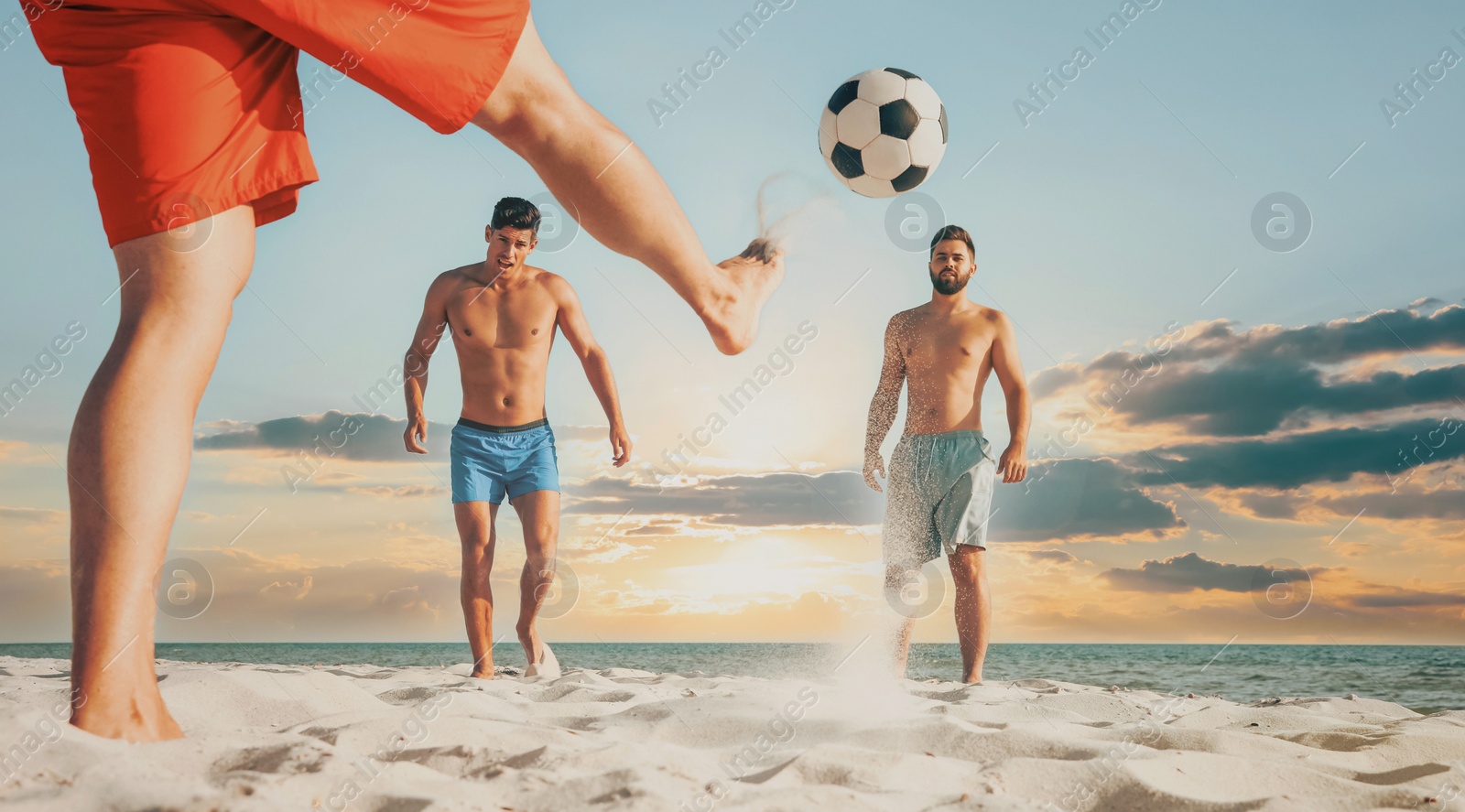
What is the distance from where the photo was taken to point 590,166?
5.04ft

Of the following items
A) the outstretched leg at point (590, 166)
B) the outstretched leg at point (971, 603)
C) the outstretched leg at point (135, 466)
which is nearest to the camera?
the outstretched leg at point (135, 466)

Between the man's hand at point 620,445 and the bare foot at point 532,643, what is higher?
the man's hand at point 620,445

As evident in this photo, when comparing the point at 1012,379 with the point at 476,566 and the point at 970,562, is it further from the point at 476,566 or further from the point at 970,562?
the point at 476,566

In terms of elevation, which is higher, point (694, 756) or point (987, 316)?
point (987, 316)

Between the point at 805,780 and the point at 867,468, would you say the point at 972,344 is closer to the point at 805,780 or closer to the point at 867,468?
the point at 867,468

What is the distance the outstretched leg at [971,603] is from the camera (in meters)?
4.18

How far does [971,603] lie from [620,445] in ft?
6.01

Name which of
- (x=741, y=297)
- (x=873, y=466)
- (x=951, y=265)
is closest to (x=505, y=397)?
(x=873, y=466)

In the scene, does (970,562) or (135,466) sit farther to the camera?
(970,562)

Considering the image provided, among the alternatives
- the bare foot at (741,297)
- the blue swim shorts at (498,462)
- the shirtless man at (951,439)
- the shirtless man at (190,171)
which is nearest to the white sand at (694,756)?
the shirtless man at (190,171)

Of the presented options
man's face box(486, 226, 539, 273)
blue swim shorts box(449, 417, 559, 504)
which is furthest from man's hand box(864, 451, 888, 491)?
man's face box(486, 226, 539, 273)

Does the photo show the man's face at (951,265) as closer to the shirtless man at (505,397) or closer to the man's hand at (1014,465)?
the man's hand at (1014,465)

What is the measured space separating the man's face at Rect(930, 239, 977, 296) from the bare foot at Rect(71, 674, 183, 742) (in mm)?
3869

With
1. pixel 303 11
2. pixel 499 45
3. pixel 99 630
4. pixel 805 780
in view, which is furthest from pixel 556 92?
pixel 805 780
